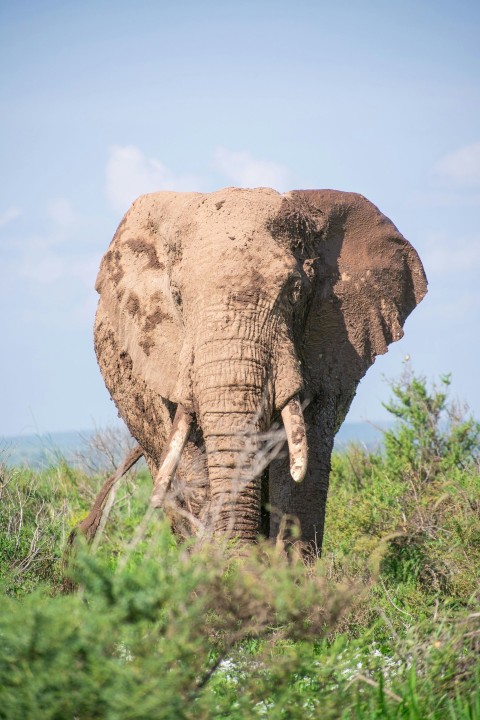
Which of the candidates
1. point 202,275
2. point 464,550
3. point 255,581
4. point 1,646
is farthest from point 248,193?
point 1,646

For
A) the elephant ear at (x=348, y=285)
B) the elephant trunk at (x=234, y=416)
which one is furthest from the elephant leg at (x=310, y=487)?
the elephant trunk at (x=234, y=416)

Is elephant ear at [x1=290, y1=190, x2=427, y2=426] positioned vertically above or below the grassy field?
above

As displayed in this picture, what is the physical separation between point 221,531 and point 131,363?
2.24 metres

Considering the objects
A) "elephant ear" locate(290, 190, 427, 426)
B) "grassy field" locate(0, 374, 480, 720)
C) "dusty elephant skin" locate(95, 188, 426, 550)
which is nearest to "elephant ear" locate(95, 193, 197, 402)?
"dusty elephant skin" locate(95, 188, 426, 550)

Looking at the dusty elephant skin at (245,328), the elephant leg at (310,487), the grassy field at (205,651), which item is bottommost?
the grassy field at (205,651)

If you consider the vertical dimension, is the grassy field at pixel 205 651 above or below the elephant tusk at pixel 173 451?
below

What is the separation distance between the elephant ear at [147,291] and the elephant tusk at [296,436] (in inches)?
28.1

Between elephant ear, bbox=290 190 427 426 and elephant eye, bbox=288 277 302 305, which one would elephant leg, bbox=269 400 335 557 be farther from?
elephant eye, bbox=288 277 302 305

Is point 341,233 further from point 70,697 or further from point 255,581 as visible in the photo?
point 70,697

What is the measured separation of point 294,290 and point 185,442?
103 cm

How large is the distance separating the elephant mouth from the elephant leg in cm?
75

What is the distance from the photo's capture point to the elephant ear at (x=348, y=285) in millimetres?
6617

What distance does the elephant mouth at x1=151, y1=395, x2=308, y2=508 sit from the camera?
541cm

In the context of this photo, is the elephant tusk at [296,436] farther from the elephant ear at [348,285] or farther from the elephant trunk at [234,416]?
the elephant ear at [348,285]
